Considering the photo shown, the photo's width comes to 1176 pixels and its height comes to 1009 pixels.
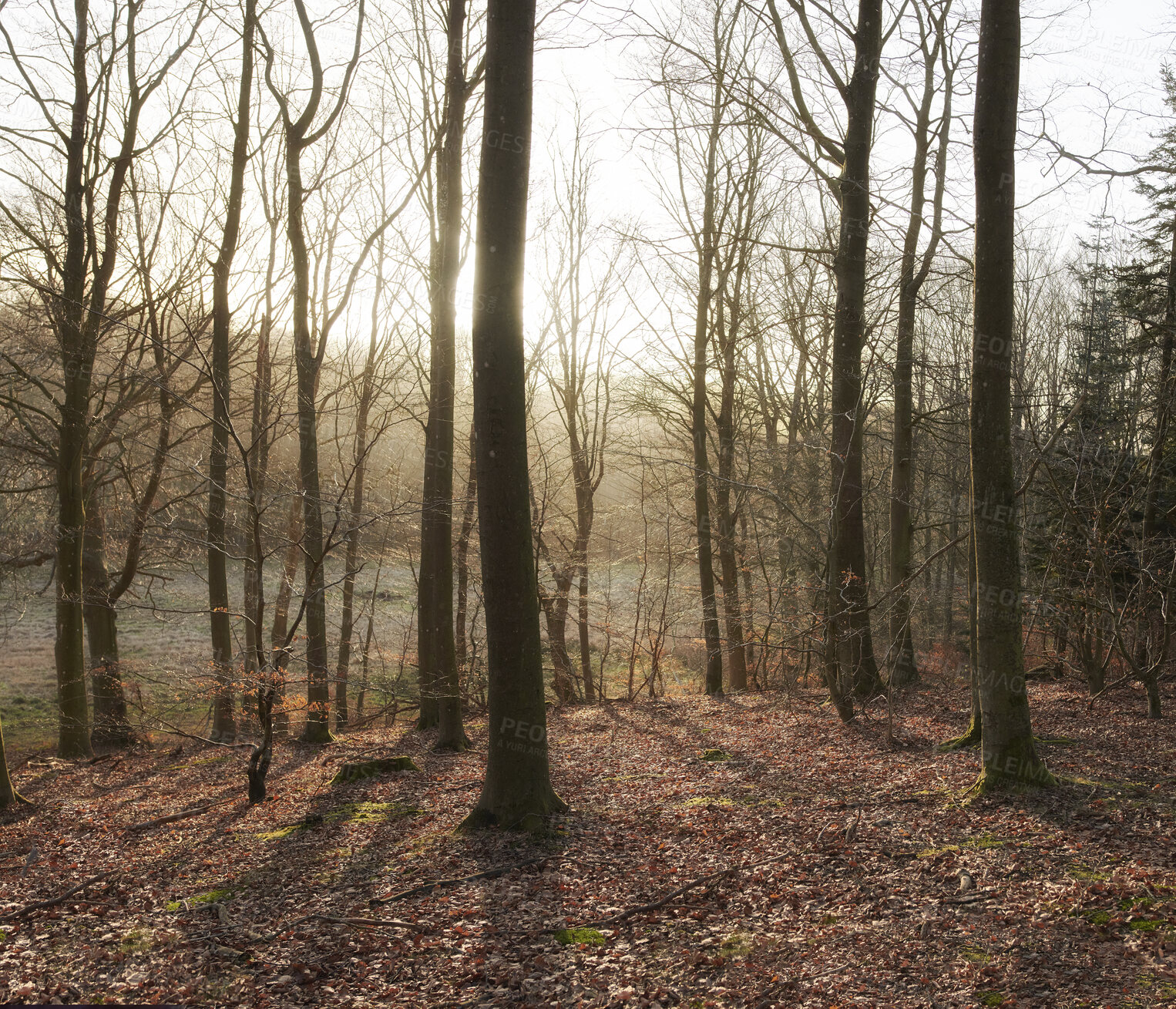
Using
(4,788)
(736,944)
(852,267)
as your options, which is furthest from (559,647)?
(736,944)

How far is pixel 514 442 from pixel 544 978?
137 inches

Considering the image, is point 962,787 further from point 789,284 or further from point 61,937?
point 789,284

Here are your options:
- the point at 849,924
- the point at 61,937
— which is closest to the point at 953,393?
the point at 849,924

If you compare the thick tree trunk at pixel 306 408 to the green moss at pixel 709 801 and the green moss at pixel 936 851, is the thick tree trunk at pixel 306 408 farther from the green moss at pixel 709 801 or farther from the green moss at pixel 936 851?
the green moss at pixel 936 851

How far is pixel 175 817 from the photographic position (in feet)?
22.5

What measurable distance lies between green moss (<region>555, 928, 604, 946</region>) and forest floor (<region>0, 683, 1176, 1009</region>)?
47 millimetres

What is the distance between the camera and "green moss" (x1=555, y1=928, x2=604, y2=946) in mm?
4031

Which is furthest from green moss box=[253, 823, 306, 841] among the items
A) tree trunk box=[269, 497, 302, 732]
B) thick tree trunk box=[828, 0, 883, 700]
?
thick tree trunk box=[828, 0, 883, 700]

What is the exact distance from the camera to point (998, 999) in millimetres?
3174

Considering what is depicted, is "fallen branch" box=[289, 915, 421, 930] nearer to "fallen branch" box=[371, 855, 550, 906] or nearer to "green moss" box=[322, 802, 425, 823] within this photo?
"fallen branch" box=[371, 855, 550, 906]

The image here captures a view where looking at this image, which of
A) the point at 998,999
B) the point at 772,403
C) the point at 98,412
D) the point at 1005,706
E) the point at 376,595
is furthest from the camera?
the point at 772,403

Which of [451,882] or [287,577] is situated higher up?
[287,577]

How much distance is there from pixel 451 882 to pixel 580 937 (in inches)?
43.6

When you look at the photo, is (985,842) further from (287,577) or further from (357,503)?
(357,503)
